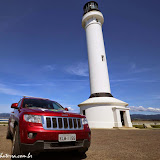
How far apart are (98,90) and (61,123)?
15.8m

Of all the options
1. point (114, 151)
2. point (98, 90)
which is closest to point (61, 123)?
point (114, 151)

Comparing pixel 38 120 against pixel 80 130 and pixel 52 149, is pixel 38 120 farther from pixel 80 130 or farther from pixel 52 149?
pixel 80 130

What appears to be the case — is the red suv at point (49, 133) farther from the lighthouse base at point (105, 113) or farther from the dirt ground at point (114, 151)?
the lighthouse base at point (105, 113)

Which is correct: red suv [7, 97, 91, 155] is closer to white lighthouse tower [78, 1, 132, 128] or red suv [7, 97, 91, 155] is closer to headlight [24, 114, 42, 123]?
headlight [24, 114, 42, 123]

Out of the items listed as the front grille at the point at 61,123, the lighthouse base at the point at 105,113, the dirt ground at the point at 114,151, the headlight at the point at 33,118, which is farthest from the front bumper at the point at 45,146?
the lighthouse base at the point at 105,113

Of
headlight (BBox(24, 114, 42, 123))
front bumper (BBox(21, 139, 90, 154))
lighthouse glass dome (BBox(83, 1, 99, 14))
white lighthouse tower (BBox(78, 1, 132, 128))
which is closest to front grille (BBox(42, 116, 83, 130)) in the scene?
headlight (BBox(24, 114, 42, 123))

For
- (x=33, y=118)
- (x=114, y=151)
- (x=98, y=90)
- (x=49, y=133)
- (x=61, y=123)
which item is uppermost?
(x=98, y=90)

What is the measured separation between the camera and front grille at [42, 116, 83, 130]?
273 centimetres

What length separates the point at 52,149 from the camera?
2.56 metres

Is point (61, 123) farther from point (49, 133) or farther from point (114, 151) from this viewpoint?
point (114, 151)

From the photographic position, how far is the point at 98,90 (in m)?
18.3

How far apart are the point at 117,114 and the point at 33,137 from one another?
1503cm

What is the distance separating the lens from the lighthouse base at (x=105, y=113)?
619 inches

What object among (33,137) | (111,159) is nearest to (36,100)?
(33,137)
